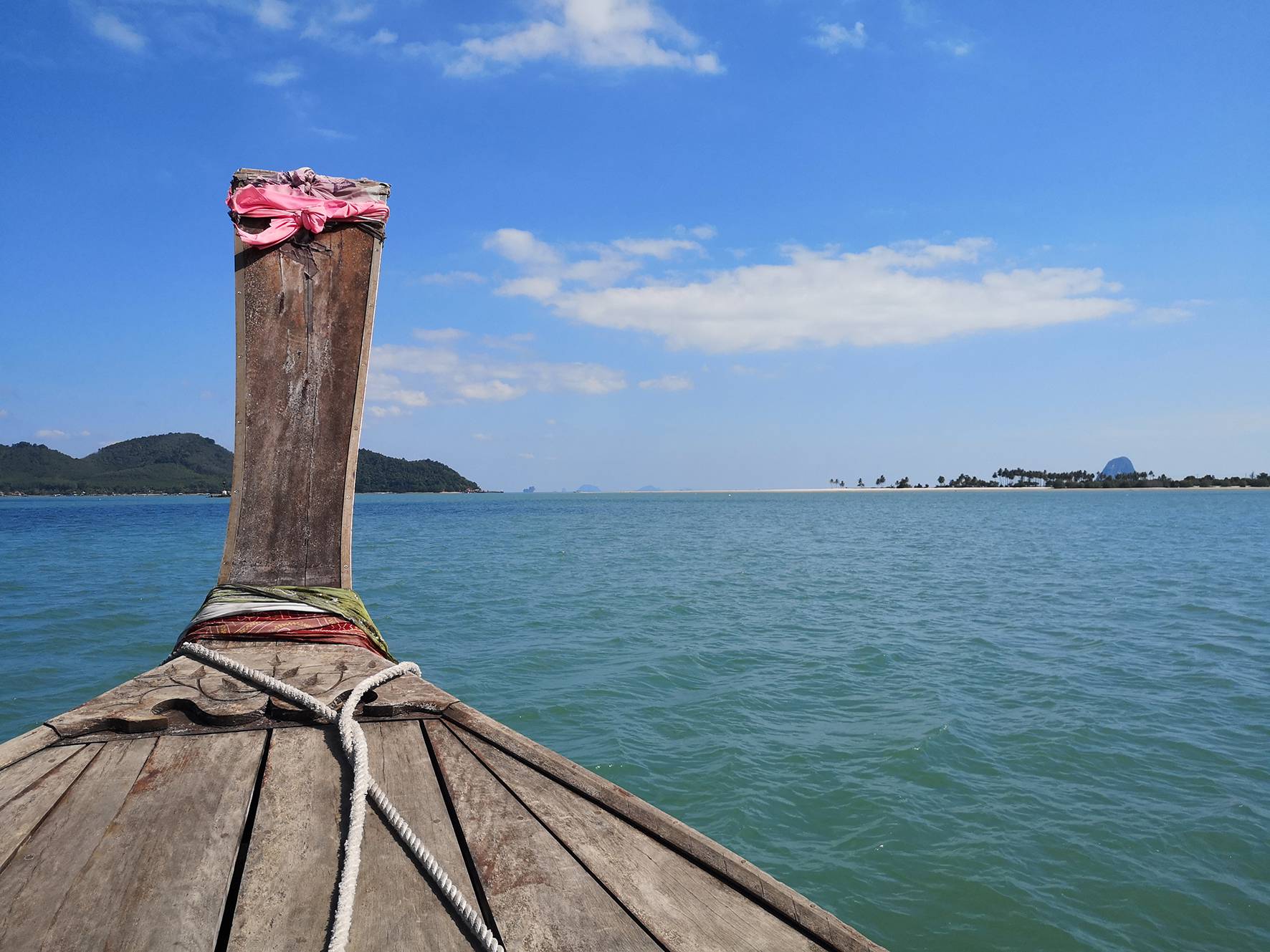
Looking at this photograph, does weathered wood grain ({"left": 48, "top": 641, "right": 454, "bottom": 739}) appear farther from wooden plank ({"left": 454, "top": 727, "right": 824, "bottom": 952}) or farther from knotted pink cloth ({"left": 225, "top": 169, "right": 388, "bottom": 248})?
knotted pink cloth ({"left": 225, "top": 169, "right": 388, "bottom": 248})

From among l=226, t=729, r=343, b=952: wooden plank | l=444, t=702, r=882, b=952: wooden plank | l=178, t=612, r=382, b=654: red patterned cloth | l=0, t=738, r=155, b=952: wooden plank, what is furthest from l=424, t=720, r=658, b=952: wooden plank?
l=178, t=612, r=382, b=654: red patterned cloth

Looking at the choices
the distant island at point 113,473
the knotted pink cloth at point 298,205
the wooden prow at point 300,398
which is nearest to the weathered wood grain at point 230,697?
the wooden prow at point 300,398

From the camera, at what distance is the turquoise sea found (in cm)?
493

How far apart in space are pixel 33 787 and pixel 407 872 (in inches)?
42.9

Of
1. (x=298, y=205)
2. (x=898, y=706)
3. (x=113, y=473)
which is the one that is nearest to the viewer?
(x=298, y=205)

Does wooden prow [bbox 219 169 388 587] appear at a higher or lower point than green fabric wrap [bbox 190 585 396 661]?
higher

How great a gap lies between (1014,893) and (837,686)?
4408 millimetres

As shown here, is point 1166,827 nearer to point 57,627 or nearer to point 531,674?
point 531,674

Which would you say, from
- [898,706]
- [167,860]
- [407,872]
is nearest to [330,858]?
[407,872]

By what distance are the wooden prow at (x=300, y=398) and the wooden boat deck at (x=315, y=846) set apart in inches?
66.6

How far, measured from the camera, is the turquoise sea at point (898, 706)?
4.93 meters

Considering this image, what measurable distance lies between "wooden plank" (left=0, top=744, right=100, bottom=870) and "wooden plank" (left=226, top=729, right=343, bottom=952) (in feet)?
1.59

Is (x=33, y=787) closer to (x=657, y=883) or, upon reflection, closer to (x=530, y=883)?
(x=530, y=883)

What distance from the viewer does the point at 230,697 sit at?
2.41 m
